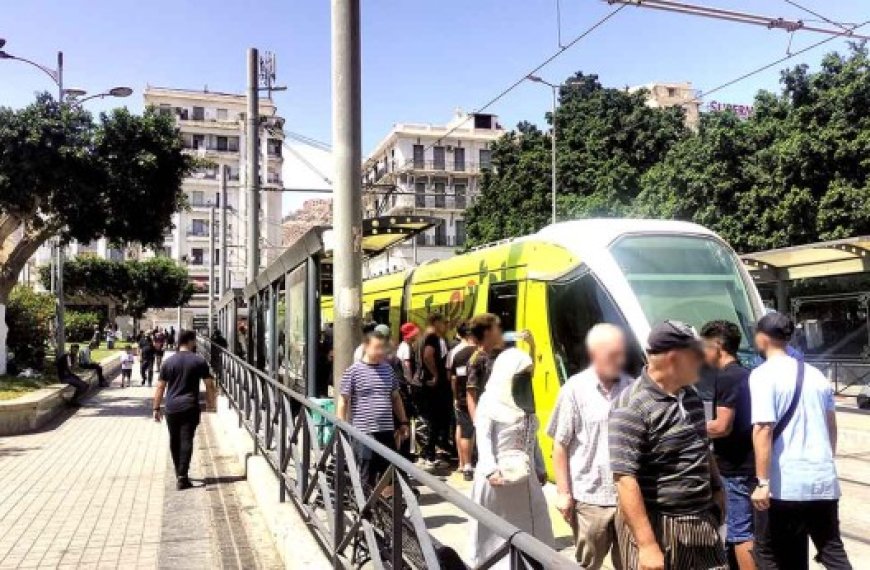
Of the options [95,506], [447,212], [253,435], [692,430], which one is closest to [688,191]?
[253,435]

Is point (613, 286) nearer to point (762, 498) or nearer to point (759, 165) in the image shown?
point (762, 498)

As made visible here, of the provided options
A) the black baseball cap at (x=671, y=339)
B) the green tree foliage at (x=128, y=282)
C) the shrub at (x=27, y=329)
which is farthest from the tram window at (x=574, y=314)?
the green tree foliage at (x=128, y=282)

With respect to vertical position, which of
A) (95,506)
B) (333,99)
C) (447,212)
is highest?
(447,212)

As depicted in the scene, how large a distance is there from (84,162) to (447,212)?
55.6 metres

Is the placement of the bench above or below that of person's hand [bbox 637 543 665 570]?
below

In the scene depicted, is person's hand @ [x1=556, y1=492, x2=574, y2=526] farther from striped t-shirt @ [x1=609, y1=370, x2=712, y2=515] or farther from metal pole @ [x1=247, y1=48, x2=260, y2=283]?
metal pole @ [x1=247, y1=48, x2=260, y2=283]

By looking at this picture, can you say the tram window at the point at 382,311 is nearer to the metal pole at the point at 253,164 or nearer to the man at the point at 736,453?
the metal pole at the point at 253,164

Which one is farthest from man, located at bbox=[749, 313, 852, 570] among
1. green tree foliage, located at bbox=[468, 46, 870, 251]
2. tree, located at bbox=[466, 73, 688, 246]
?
tree, located at bbox=[466, 73, 688, 246]

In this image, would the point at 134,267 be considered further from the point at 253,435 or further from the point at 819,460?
the point at 819,460

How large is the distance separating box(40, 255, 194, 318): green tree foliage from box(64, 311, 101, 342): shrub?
31.8 feet

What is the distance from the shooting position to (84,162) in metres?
17.0

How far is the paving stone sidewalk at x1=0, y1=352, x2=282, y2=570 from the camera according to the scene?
6.30 metres

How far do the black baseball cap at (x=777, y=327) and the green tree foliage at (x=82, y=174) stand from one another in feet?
51.1

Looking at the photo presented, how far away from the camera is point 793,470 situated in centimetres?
410
